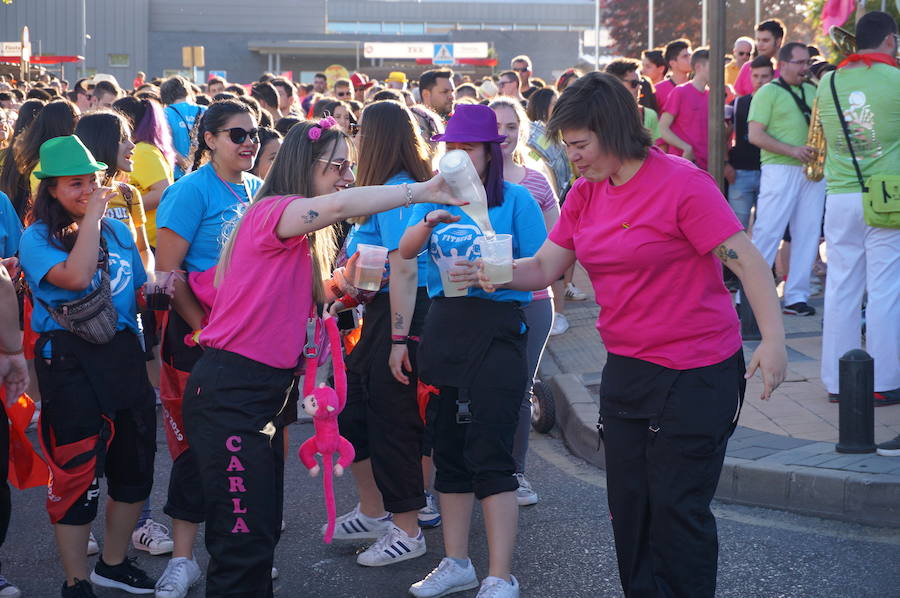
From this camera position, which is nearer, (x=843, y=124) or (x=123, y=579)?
(x=123, y=579)

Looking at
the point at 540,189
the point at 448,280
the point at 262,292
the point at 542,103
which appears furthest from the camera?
the point at 542,103

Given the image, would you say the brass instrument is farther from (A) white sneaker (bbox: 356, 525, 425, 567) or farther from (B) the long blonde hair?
(B) the long blonde hair

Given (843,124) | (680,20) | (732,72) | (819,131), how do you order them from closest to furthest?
(843,124)
(819,131)
(732,72)
(680,20)

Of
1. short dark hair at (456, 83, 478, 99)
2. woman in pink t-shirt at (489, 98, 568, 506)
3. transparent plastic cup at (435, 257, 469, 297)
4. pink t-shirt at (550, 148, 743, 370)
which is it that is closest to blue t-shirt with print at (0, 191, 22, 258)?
transparent plastic cup at (435, 257, 469, 297)

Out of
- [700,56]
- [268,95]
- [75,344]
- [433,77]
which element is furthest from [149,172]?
[700,56]

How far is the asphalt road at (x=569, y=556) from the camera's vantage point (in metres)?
4.56

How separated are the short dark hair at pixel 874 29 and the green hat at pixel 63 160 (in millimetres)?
4397

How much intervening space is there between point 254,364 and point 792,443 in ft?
10.9

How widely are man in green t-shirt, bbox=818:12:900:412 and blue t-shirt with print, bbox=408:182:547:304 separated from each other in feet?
9.29

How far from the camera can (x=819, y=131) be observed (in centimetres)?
690

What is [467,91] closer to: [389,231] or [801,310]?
[801,310]

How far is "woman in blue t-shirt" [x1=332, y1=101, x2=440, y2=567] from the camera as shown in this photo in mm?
4746

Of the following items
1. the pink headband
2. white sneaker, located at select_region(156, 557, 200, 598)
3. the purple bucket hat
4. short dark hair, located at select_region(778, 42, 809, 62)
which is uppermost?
short dark hair, located at select_region(778, 42, 809, 62)

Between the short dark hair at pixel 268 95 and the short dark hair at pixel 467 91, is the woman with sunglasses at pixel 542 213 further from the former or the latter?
the short dark hair at pixel 467 91
